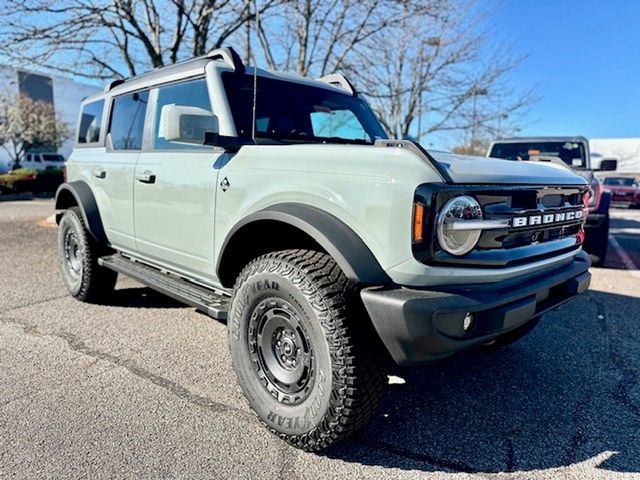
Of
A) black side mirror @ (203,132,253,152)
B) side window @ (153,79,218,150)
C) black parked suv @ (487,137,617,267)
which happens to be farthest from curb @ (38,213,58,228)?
black parked suv @ (487,137,617,267)

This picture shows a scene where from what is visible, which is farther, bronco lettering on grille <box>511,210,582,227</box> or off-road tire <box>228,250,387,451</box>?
bronco lettering on grille <box>511,210,582,227</box>

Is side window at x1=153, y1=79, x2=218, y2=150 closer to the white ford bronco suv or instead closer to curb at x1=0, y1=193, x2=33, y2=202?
the white ford bronco suv

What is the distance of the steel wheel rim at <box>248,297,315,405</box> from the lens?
2.33m

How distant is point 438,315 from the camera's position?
1917mm

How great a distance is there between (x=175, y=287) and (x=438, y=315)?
2.03 meters

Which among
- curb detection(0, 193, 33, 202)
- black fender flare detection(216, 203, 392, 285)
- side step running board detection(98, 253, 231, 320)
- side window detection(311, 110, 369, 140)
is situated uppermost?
side window detection(311, 110, 369, 140)

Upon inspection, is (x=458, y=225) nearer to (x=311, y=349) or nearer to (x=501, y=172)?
(x=501, y=172)

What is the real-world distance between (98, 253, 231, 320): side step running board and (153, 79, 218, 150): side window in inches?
38.3

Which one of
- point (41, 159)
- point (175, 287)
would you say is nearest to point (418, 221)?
point (175, 287)

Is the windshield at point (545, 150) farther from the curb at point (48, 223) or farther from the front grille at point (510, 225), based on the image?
the curb at point (48, 223)

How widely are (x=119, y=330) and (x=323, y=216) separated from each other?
8.08ft

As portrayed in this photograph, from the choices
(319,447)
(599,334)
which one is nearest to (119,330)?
(319,447)

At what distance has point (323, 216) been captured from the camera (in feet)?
7.38

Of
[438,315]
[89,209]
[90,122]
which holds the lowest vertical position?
[438,315]
